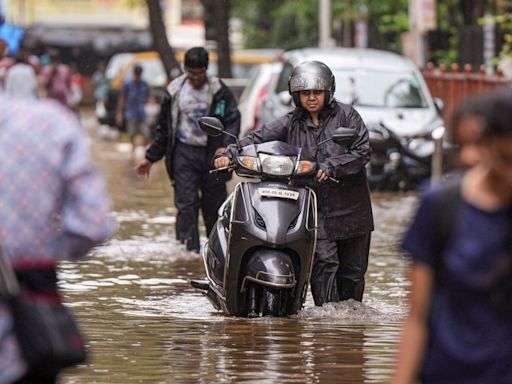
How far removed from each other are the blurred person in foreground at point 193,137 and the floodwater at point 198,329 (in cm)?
50

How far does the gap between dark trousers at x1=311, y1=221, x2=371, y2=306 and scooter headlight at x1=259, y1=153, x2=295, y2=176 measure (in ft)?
1.78

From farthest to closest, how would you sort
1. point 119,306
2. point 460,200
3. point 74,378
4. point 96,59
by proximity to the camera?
point 96,59 → point 119,306 → point 74,378 → point 460,200

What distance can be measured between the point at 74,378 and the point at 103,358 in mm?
631

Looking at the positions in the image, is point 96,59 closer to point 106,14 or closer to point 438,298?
point 106,14

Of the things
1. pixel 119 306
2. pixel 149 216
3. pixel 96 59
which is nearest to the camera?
pixel 119 306

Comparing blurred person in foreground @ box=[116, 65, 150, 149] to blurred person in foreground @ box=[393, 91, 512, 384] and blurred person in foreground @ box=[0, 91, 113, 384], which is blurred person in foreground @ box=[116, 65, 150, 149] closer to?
blurred person in foreground @ box=[0, 91, 113, 384]

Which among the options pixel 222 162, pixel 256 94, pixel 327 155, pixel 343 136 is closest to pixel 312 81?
pixel 327 155

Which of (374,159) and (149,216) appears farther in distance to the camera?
(374,159)

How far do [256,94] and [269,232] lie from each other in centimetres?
1278

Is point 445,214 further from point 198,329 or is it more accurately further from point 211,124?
point 211,124

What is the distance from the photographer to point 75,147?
5.05 m

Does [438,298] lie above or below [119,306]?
above

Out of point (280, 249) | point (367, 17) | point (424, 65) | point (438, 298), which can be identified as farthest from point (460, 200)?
point (367, 17)

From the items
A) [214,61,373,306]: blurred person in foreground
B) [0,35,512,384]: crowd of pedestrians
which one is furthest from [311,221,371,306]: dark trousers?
[0,35,512,384]: crowd of pedestrians
